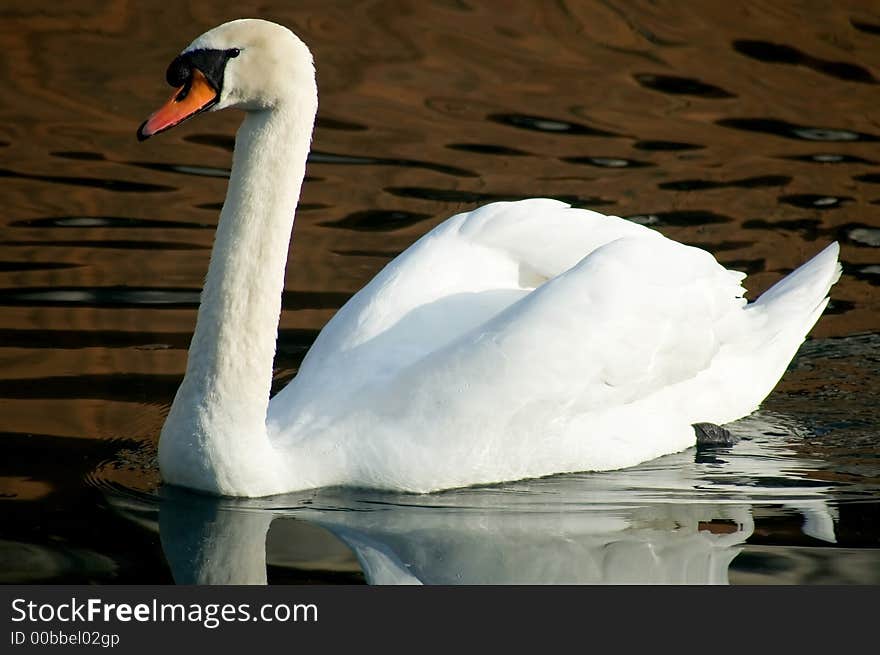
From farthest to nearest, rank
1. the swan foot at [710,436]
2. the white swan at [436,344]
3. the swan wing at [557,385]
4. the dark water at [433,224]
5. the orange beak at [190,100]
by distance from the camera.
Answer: the swan foot at [710,436]
the swan wing at [557,385]
the white swan at [436,344]
the dark water at [433,224]
the orange beak at [190,100]

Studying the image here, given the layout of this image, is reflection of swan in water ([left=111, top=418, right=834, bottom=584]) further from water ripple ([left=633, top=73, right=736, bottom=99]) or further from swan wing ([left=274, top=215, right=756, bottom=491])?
water ripple ([left=633, top=73, right=736, bottom=99])

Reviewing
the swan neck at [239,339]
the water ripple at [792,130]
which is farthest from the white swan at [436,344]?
the water ripple at [792,130]

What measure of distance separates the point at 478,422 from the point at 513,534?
50 centimetres

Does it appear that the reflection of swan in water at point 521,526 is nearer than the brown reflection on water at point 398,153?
Yes

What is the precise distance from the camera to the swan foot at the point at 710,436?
6.93 meters

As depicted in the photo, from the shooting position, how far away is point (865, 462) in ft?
21.4

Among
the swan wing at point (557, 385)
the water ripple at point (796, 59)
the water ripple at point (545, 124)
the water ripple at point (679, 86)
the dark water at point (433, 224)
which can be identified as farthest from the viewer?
the water ripple at point (796, 59)

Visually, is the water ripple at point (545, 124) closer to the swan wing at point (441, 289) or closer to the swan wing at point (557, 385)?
the swan wing at point (441, 289)

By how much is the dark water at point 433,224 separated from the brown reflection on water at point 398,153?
27 millimetres

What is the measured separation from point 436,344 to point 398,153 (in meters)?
5.10

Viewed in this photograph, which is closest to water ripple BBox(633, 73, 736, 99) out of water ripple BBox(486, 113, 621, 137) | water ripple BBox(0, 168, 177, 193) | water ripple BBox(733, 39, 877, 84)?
water ripple BBox(733, 39, 877, 84)

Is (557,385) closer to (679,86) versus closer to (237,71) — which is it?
(237,71)

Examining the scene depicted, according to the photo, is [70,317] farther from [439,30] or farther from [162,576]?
[439,30]

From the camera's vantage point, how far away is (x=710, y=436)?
22.7ft
